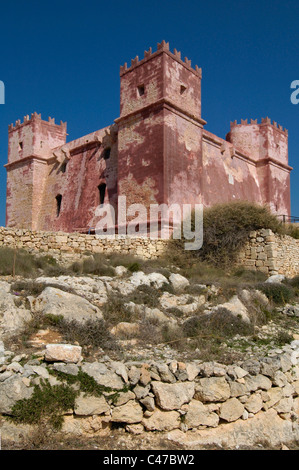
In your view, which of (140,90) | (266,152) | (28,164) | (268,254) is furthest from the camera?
(266,152)

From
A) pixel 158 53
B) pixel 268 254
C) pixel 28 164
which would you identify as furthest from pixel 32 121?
pixel 268 254

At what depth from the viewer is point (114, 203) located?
66.2ft

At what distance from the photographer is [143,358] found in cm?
692

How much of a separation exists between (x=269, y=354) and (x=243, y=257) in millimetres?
8967

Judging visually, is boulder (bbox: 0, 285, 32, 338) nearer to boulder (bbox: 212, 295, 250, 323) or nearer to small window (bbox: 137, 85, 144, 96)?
boulder (bbox: 212, 295, 250, 323)

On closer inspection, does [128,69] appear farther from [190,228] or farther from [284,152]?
[284,152]

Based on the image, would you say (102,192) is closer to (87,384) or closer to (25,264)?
(25,264)

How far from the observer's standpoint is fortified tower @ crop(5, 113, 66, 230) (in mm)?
24797

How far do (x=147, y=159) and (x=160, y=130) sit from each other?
1.34m

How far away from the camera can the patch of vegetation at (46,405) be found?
5395 millimetres

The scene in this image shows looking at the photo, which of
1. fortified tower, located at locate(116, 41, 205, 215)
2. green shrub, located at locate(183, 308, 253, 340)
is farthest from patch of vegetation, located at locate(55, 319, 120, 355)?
fortified tower, located at locate(116, 41, 205, 215)

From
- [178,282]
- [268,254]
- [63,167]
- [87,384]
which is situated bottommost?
[87,384]

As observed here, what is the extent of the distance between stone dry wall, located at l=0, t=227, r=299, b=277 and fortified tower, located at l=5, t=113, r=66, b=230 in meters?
10.2

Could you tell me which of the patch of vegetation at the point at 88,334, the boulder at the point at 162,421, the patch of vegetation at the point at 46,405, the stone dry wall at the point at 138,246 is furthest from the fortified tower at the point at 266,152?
the patch of vegetation at the point at 46,405
